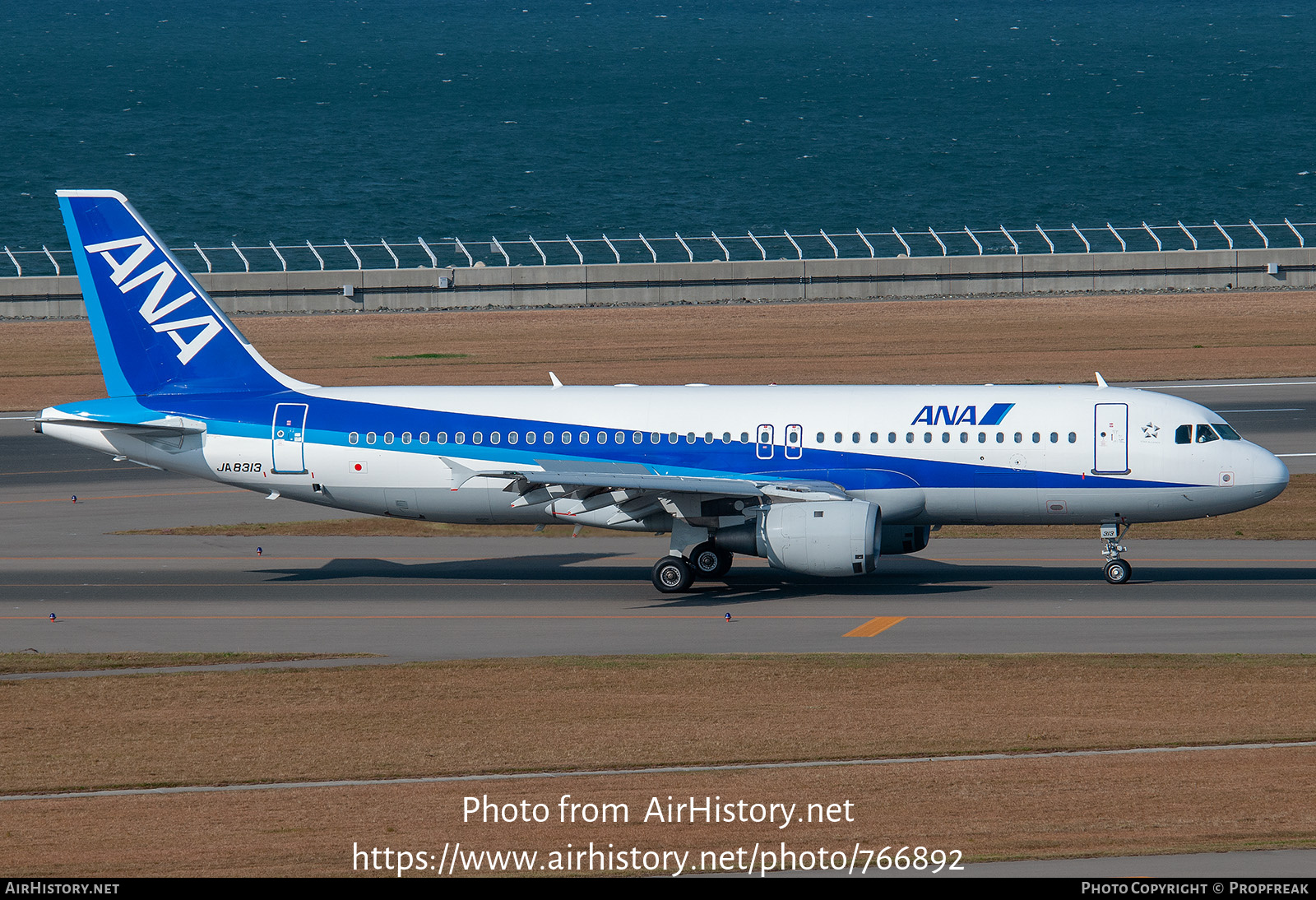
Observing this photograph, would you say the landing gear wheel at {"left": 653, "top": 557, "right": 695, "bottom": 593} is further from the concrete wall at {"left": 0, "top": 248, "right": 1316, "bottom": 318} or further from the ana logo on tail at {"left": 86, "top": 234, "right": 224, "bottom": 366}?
the concrete wall at {"left": 0, "top": 248, "right": 1316, "bottom": 318}

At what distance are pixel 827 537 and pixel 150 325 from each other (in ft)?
57.7

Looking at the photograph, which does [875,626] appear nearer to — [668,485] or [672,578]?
[672,578]

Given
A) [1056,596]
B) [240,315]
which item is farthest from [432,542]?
[240,315]

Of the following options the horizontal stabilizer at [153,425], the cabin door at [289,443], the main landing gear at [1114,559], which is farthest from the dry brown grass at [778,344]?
the main landing gear at [1114,559]

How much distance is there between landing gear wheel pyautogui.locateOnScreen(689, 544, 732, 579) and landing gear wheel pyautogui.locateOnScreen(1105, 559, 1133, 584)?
28.9 ft

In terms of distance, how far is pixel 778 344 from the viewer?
260 feet

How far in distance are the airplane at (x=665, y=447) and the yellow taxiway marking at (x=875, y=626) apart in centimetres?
138

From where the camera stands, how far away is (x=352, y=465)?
119ft

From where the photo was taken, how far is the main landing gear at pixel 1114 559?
34750 millimetres

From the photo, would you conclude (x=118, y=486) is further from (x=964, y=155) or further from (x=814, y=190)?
(x=964, y=155)

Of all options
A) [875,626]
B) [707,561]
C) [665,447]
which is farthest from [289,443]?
[875,626]

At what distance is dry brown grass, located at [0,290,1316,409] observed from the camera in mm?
70438

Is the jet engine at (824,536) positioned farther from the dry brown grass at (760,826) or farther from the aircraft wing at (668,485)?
the dry brown grass at (760,826)
